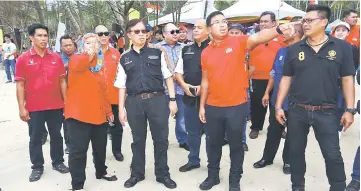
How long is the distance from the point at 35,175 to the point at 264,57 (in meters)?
3.58

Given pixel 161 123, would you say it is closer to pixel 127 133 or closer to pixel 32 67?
pixel 32 67

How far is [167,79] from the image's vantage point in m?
3.79

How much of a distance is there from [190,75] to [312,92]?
1639 millimetres

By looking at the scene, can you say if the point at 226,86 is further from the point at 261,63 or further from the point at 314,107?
the point at 261,63

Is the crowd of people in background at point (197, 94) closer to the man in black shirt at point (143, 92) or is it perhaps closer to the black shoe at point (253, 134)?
the man in black shirt at point (143, 92)

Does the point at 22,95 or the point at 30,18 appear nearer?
the point at 22,95

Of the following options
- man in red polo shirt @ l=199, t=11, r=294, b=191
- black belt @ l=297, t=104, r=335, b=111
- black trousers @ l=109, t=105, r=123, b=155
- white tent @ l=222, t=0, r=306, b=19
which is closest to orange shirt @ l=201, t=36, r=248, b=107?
man in red polo shirt @ l=199, t=11, r=294, b=191

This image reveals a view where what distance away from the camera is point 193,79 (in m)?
4.22

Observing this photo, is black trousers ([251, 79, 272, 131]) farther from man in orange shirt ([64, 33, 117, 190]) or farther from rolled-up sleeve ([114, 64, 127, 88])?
man in orange shirt ([64, 33, 117, 190])

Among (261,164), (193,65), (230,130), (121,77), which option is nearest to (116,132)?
(121,77)

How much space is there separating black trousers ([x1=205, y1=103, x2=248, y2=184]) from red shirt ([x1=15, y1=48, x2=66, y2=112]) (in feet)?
6.41

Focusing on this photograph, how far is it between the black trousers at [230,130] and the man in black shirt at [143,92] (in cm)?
51

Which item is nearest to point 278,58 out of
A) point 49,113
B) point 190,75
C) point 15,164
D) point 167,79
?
point 190,75

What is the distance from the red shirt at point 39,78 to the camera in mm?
3939
